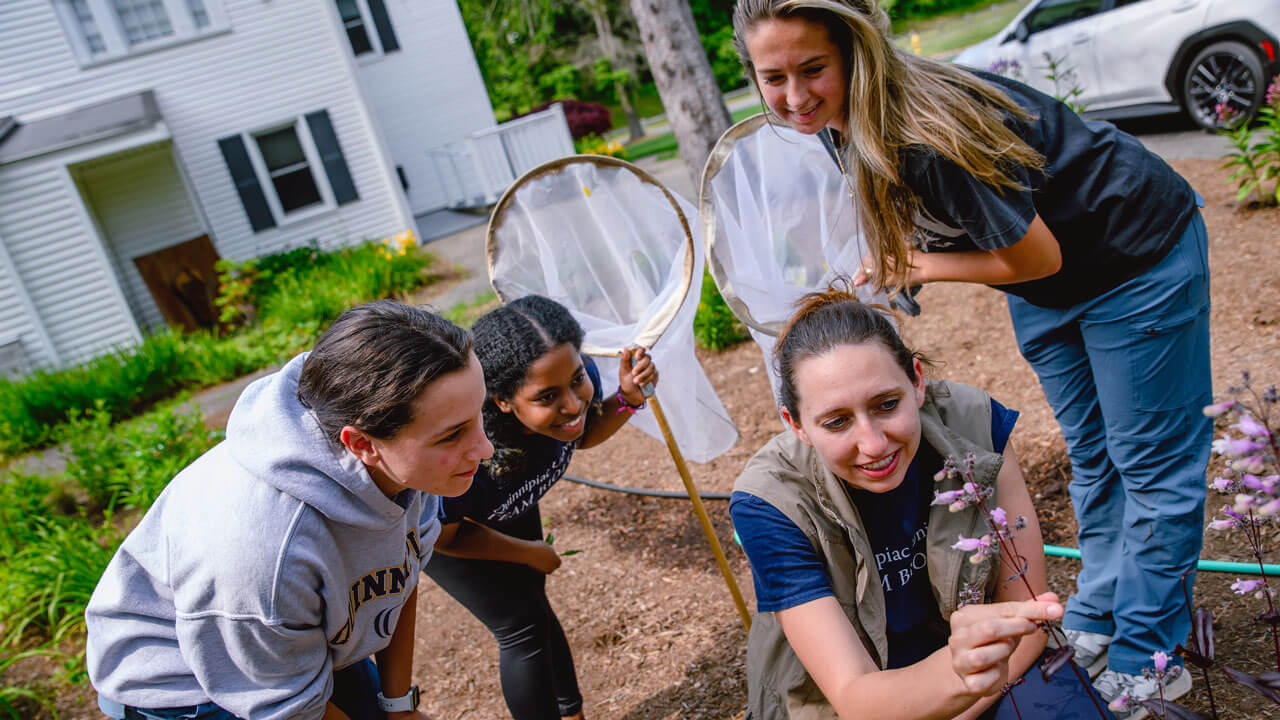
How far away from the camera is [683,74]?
18.2 feet

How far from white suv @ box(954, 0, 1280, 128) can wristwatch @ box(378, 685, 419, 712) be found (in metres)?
5.49

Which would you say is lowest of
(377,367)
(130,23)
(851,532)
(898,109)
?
(851,532)

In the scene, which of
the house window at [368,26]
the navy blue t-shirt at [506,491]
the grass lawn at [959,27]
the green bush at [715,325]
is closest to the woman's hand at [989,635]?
the navy blue t-shirt at [506,491]

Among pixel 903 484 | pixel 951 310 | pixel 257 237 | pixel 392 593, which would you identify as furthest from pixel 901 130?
pixel 257 237

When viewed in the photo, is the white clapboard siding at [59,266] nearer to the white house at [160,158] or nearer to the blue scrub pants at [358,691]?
the white house at [160,158]

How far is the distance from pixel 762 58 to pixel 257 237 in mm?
14256

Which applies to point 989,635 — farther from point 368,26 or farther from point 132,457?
point 368,26

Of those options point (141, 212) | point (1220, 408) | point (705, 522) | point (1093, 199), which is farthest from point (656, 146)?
point (1220, 408)

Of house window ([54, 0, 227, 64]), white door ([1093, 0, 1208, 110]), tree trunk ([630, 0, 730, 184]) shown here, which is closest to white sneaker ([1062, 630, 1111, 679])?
tree trunk ([630, 0, 730, 184])

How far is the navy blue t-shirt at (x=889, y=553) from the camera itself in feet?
5.53

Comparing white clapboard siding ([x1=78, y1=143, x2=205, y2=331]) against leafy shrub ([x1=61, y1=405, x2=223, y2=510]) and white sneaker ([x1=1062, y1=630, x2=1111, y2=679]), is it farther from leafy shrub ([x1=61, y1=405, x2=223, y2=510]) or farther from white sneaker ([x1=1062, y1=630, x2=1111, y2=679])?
white sneaker ([x1=1062, y1=630, x2=1111, y2=679])

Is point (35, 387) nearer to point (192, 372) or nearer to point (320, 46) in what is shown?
point (192, 372)

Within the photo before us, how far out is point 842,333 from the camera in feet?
5.50

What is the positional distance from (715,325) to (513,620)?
3.49 metres
